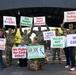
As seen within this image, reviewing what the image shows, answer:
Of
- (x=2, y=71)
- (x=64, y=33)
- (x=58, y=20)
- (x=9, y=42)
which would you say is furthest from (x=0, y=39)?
(x=58, y=20)

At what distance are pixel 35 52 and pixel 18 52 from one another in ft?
3.27

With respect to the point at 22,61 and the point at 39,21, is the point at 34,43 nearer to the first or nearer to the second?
the point at 22,61

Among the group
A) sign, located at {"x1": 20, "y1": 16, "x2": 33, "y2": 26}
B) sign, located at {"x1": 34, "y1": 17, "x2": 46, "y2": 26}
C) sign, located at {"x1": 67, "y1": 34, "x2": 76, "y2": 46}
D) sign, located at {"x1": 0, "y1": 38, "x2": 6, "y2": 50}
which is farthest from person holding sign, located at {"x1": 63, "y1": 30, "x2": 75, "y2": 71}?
sign, located at {"x1": 0, "y1": 38, "x2": 6, "y2": 50}

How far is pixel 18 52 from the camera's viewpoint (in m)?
14.3

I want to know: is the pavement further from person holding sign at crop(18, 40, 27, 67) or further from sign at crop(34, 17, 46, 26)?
sign at crop(34, 17, 46, 26)

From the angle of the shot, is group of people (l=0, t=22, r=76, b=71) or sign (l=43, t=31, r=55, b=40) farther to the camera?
sign (l=43, t=31, r=55, b=40)

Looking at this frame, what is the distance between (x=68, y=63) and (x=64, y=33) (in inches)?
51.0

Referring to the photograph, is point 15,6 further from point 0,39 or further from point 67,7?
point 0,39

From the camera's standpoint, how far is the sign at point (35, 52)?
13.6m

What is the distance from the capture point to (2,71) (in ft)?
44.1

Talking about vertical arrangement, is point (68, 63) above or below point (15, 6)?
below

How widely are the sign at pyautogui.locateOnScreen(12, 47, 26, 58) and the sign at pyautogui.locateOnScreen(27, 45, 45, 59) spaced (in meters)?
0.54

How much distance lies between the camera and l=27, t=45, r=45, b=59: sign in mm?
13570

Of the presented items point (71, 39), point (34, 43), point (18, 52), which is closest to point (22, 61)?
point (18, 52)
